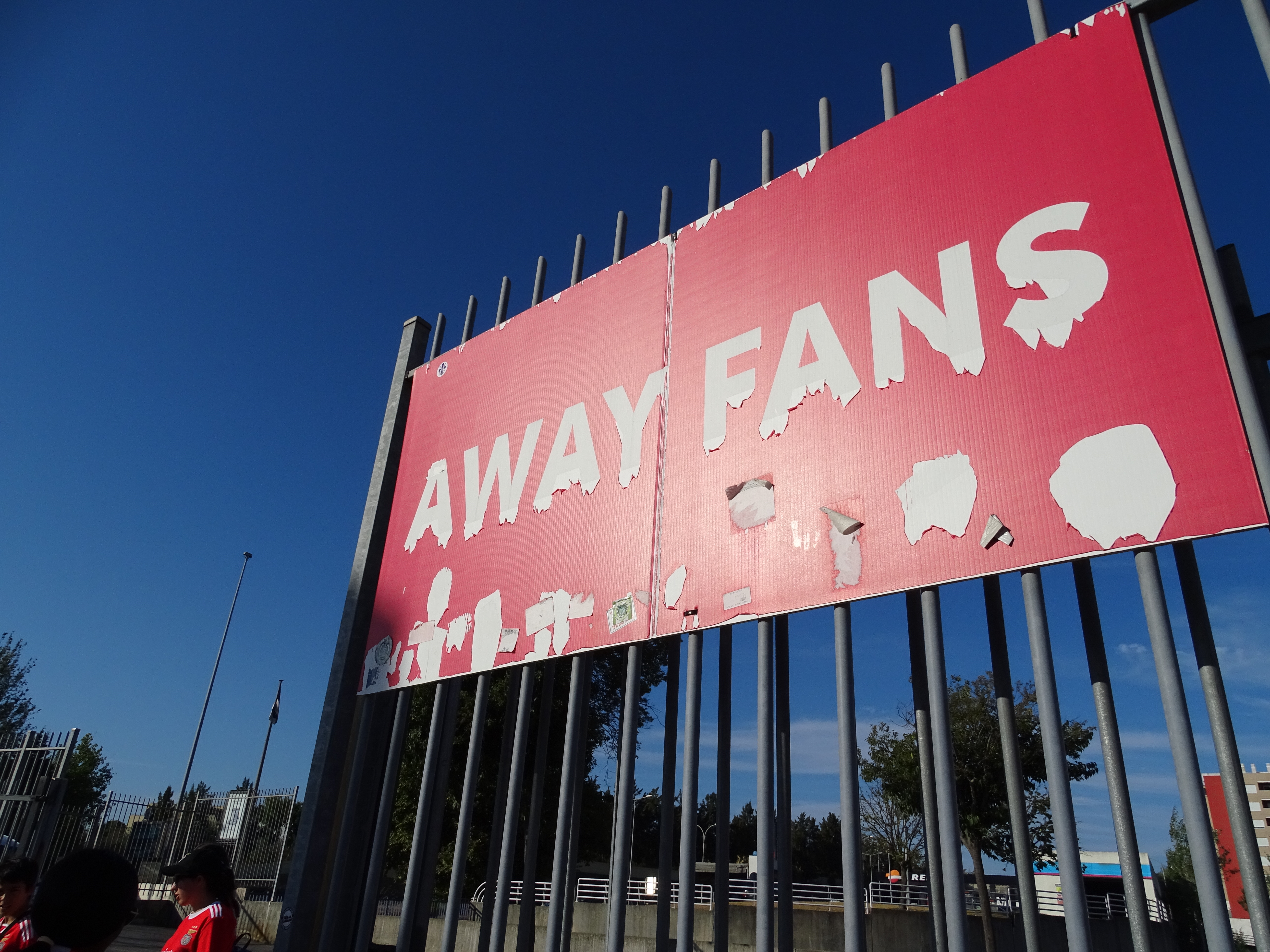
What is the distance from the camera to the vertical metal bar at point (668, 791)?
5.29 meters

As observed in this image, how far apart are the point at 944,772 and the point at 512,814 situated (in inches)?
133

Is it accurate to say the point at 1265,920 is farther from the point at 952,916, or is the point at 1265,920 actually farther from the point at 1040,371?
the point at 1040,371

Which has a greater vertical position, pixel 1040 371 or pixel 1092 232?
pixel 1092 232

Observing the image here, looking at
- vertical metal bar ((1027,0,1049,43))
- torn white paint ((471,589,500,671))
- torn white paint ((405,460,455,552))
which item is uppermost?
vertical metal bar ((1027,0,1049,43))

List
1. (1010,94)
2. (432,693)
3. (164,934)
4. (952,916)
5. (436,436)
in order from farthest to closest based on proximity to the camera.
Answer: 1. (432,693)
2. (164,934)
3. (436,436)
4. (1010,94)
5. (952,916)

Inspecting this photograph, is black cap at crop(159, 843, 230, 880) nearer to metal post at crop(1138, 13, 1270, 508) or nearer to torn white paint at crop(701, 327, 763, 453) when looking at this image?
torn white paint at crop(701, 327, 763, 453)

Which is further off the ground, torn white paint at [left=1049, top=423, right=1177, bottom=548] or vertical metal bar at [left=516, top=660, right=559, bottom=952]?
torn white paint at [left=1049, top=423, right=1177, bottom=548]

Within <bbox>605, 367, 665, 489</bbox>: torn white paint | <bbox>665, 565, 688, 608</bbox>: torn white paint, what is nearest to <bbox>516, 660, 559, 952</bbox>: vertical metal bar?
<bbox>665, 565, 688, 608</bbox>: torn white paint

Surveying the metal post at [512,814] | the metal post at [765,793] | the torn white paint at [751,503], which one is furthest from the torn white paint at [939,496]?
the metal post at [512,814]

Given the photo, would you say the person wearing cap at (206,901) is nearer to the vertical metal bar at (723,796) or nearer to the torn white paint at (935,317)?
the vertical metal bar at (723,796)

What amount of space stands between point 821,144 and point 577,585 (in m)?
3.94

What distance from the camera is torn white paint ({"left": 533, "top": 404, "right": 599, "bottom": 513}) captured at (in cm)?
669

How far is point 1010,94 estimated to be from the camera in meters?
5.21

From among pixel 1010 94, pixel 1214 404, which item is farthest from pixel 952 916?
pixel 1010 94
